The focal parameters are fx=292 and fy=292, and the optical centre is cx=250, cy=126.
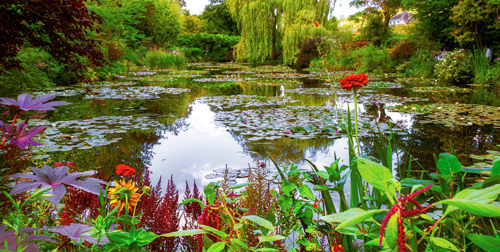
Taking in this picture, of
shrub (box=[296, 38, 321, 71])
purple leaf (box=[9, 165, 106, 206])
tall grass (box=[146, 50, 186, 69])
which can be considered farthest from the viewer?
tall grass (box=[146, 50, 186, 69])

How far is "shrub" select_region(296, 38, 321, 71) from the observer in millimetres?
13477

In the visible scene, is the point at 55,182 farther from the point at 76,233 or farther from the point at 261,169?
the point at 261,169

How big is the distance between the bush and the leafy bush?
15962 mm

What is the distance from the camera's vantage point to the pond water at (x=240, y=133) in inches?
99.5

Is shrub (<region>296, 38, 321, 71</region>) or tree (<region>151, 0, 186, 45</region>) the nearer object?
shrub (<region>296, 38, 321, 71</region>)

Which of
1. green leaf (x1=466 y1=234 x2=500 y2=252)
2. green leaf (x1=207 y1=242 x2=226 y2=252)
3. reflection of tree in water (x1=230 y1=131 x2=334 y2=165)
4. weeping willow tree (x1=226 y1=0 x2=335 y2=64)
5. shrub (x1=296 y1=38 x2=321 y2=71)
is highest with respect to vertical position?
weeping willow tree (x1=226 y1=0 x2=335 y2=64)

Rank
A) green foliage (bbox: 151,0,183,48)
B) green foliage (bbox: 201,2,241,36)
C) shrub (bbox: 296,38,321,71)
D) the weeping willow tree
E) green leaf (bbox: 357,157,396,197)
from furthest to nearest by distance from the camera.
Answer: green foliage (bbox: 201,2,241,36) → green foliage (bbox: 151,0,183,48) → the weeping willow tree → shrub (bbox: 296,38,321,71) → green leaf (bbox: 357,157,396,197)

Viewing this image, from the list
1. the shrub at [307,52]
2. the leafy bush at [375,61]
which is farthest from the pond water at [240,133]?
the shrub at [307,52]

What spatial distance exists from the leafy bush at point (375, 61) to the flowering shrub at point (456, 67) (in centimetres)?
371

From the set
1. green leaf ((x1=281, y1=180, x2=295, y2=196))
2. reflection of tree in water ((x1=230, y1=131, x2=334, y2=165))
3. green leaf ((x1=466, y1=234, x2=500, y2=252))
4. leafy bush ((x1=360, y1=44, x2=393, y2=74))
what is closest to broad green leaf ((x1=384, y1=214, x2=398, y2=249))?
green leaf ((x1=466, y1=234, x2=500, y2=252))

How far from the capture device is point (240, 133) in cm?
352

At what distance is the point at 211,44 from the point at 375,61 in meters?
17.5

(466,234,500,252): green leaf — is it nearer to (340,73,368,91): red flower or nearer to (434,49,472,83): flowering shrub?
(340,73,368,91): red flower

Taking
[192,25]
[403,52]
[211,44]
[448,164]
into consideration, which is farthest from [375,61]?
[192,25]
